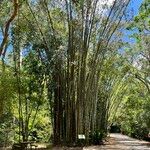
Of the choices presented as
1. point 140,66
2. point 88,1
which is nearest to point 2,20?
point 88,1

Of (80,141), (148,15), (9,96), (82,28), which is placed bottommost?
(80,141)

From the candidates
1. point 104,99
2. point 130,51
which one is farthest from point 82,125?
point 104,99

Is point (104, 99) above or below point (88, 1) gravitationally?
below

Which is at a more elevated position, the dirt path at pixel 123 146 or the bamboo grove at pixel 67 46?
the bamboo grove at pixel 67 46

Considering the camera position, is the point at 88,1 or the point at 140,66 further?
the point at 140,66

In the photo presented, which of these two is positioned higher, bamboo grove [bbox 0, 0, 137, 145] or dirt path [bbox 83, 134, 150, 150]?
bamboo grove [bbox 0, 0, 137, 145]

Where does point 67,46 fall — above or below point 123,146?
above

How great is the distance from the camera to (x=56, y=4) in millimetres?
20500

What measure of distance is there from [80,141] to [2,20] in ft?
24.0

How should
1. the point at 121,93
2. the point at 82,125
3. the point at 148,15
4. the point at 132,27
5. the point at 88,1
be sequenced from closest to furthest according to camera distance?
1. the point at 148,15
2. the point at 132,27
3. the point at 88,1
4. the point at 82,125
5. the point at 121,93

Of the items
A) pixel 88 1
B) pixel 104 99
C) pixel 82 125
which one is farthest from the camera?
pixel 104 99

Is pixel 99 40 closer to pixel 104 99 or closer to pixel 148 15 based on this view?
pixel 148 15

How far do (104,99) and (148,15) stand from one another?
78.3 feet

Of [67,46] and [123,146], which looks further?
[123,146]
